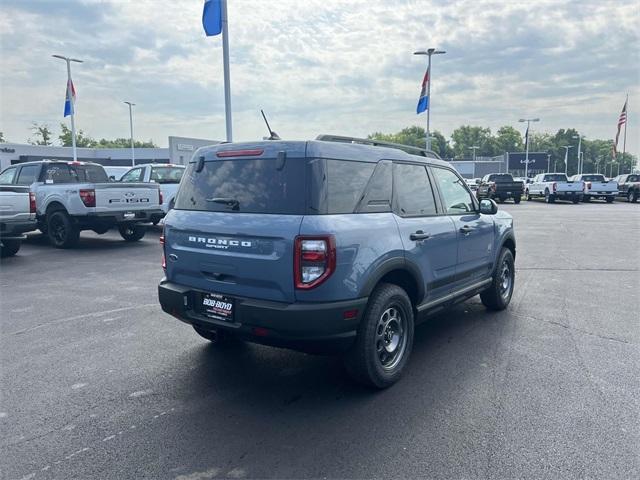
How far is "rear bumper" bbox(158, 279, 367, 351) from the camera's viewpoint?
3307 mm

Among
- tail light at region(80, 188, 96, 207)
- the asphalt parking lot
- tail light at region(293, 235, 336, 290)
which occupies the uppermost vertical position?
tail light at region(80, 188, 96, 207)

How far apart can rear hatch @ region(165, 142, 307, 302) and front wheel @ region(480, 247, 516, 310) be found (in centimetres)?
342

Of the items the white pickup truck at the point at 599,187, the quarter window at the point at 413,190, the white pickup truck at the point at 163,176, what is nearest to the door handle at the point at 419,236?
the quarter window at the point at 413,190

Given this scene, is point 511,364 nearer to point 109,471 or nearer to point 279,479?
point 279,479

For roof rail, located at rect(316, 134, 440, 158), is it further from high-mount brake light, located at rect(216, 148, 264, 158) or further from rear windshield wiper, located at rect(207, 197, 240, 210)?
rear windshield wiper, located at rect(207, 197, 240, 210)

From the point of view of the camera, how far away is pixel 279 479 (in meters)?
2.70

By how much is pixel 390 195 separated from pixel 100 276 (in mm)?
5990

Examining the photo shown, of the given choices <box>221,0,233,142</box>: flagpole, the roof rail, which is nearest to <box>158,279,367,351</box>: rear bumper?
the roof rail

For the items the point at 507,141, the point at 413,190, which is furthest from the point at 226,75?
the point at 507,141

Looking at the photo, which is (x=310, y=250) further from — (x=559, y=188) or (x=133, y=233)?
(x=559, y=188)

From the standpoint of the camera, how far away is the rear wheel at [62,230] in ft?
35.7

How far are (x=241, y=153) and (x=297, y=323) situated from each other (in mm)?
1454

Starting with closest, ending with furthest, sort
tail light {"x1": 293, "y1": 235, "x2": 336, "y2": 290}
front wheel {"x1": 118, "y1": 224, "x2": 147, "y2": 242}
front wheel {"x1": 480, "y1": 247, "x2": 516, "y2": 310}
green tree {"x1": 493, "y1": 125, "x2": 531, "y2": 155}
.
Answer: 1. tail light {"x1": 293, "y1": 235, "x2": 336, "y2": 290}
2. front wheel {"x1": 480, "y1": 247, "x2": 516, "y2": 310}
3. front wheel {"x1": 118, "y1": 224, "x2": 147, "y2": 242}
4. green tree {"x1": 493, "y1": 125, "x2": 531, "y2": 155}

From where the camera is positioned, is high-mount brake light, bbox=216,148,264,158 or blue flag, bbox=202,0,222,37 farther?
blue flag, bbox=202,0,222,37
